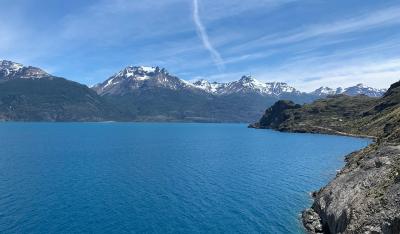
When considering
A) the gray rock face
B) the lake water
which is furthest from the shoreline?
the lake water

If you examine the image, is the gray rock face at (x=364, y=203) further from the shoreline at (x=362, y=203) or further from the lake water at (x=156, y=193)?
the lake water at (x=156, y=193)

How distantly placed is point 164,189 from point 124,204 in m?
16.5

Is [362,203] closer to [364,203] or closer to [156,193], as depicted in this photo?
[364,203]

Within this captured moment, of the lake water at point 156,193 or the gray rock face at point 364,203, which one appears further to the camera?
the lake water at point 156,193

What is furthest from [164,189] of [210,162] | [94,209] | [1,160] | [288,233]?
[1,160]

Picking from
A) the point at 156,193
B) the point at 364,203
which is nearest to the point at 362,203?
the point at 364,203

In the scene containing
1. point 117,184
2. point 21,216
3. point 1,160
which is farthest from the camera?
point 1,160

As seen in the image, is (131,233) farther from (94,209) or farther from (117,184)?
(117,184)

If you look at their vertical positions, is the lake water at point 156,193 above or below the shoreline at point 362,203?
below

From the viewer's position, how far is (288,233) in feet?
211

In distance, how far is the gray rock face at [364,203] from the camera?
151ft

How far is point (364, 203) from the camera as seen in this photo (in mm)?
51406

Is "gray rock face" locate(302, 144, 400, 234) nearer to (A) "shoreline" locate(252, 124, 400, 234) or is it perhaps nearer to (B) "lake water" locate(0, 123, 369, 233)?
(A) "shoreline" locate(252, 124, 400, 234)

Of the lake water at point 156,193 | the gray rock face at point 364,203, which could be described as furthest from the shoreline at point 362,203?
the lake water at point 156,193
